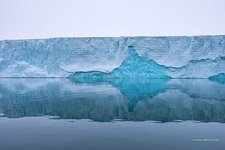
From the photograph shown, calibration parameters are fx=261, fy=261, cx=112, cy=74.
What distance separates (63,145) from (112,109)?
4.55 metres

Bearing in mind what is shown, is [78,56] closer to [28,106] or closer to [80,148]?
[28,106]

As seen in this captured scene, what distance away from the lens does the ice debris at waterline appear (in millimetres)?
30406

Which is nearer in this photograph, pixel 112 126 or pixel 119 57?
pixel 112 126

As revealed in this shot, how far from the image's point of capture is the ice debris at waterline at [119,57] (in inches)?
1197

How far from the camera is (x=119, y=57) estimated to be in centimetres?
3175

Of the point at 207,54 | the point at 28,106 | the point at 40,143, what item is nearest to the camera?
the point at 40,143

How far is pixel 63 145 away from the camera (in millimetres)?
4898

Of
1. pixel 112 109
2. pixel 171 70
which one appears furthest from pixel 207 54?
pixel 112 109

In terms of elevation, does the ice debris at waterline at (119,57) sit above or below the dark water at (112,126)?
above

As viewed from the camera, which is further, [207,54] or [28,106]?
[207,54]

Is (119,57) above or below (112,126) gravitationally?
above

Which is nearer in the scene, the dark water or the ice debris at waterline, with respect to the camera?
the dark water

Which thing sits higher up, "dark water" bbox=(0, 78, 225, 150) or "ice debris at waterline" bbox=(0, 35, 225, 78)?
"ice debris at waterline" bbox=(0, 35, 225, 78)

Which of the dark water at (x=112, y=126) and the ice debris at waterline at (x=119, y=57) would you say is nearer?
the dark water at (x=112, y=126)
